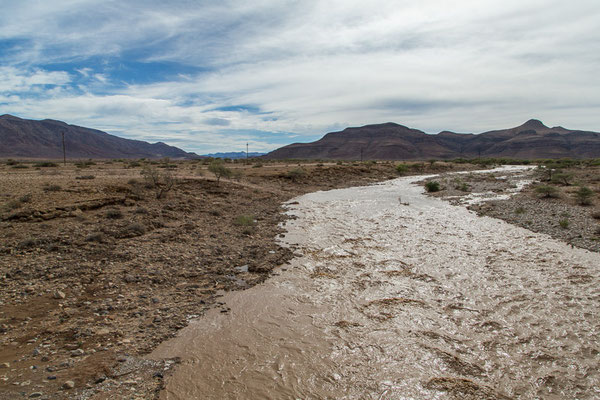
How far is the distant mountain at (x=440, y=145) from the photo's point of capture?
437ft

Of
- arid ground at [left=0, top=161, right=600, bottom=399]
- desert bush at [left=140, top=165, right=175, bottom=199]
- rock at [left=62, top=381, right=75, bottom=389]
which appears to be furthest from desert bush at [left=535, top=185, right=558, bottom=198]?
rock at [left=62, top=381, right=75, bottom=389]

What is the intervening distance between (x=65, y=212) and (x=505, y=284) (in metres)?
13.6

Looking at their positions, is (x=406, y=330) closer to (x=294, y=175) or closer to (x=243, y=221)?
(x=243, y=221)

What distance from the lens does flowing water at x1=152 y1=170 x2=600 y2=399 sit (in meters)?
4.58

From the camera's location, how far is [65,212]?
1085 centimetres

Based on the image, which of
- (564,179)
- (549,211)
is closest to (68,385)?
(549,211)

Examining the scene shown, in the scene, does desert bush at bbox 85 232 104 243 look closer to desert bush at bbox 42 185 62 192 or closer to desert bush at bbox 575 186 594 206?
desert bush at bbox 42 185 62 192

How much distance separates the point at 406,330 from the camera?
19.6 ft

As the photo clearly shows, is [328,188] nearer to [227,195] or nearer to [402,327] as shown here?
[227,195]

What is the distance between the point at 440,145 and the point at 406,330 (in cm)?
17853

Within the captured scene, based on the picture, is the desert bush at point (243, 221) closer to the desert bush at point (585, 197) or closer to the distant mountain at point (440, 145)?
the desert bush at point (585, 197)

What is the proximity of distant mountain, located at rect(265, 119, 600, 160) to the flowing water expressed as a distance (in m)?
136

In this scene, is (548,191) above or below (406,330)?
above

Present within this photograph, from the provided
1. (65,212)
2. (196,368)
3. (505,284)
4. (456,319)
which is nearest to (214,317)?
(196,368)
